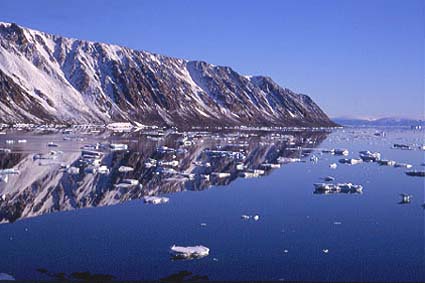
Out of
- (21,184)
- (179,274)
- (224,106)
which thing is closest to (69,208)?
(21,184)

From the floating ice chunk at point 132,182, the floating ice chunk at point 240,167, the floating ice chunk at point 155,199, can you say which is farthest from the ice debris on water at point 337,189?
the floating ice chunk at point 132,182

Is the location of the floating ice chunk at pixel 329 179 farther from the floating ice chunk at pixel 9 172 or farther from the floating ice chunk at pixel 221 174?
the floating ice chunk at pixel 9 172

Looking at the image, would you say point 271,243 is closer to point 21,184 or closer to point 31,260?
point 31,260

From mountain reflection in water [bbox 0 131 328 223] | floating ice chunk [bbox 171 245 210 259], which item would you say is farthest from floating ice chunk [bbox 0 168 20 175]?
floating ice chunk [bbox 171 245 210 259]

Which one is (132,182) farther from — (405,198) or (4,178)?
(405,198)

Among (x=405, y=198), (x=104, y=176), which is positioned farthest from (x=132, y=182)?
(x=405, y=198)

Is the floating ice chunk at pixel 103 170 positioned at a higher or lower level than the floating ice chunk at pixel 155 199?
higher
